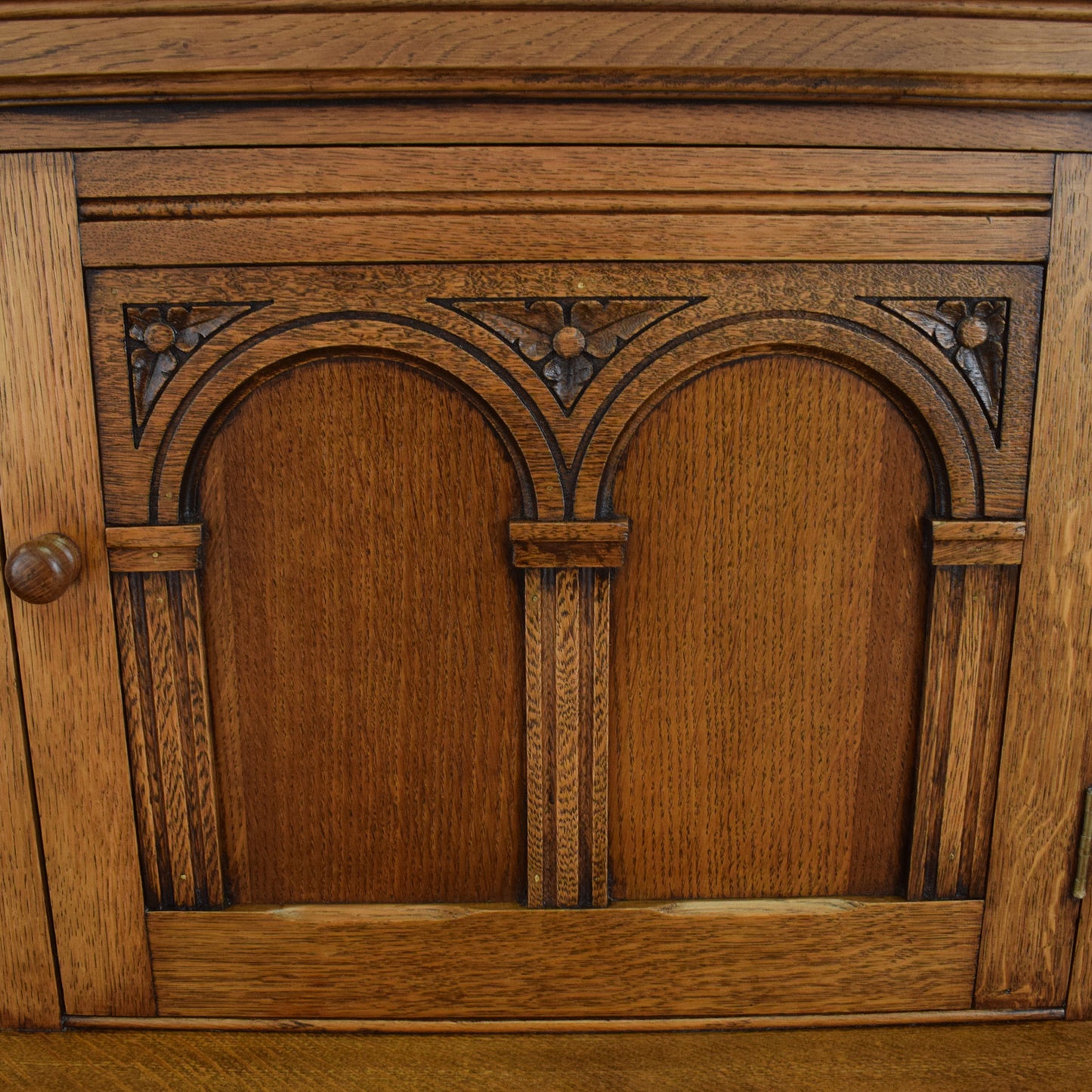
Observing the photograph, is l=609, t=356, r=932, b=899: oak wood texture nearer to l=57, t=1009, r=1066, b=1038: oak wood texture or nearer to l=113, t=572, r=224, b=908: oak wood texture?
l=57, t=1009, r=1066, b=1038: oak wood texture

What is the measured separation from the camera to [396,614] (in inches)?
26.5

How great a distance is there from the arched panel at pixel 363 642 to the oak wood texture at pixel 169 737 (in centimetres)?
1

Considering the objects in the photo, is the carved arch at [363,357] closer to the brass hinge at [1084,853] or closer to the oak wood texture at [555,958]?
the oak wood texture at [555,958]

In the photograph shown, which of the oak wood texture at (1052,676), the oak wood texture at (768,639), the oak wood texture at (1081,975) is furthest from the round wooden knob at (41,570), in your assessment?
the oak wood texture at (1081,975)

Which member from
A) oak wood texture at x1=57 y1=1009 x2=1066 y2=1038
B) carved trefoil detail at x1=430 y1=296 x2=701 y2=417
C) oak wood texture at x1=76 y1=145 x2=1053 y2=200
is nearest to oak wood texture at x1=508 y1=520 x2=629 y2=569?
carved trefoil detail at x1=430 y1=296 x2=701 y2=417

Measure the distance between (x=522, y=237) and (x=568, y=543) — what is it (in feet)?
0.78

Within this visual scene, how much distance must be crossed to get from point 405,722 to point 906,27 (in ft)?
2.12

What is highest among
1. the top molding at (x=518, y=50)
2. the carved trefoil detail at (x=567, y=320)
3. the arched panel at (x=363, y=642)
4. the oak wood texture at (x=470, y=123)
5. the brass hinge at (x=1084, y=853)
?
the top molding at (x=518, y=50)

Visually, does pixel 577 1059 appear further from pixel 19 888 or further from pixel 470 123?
pixel 470 123

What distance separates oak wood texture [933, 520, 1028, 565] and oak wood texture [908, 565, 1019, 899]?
0.03 feet

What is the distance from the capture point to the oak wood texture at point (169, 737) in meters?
0.66

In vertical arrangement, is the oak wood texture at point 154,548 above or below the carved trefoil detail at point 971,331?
below

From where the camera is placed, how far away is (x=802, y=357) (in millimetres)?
652

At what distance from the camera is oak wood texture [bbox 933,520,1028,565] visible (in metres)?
0.66
